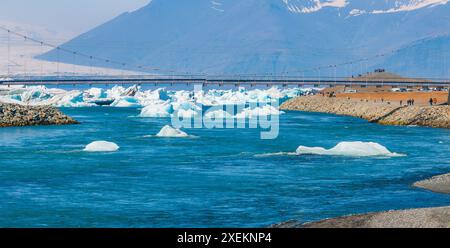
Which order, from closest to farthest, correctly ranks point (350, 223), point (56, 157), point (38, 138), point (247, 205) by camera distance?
point (350, 223)
point (247, 205)
point (56, 157)
point (38, 138)

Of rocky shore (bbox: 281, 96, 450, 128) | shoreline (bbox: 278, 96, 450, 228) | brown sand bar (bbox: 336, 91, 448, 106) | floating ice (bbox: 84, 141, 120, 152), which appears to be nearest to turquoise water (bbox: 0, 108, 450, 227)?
floating ice (bbox: 84, 141, 120, 152)

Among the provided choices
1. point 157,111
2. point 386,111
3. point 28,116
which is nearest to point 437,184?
point 28,116

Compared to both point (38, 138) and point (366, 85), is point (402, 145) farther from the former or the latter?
point (366, 85)

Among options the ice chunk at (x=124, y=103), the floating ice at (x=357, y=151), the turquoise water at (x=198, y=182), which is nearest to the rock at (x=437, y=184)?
the turquoise water at (x=198, y=182)

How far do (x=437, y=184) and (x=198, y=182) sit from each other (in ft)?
25.9

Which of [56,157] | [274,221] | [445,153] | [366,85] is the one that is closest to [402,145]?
[445,153]

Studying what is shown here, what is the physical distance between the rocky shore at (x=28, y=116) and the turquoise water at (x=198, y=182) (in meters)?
16.0

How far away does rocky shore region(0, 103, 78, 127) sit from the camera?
68.0 metres

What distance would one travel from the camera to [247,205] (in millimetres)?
25328

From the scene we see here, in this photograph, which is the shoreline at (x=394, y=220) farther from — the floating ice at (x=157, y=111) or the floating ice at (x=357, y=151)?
the floating ice at (x=157, y=111)

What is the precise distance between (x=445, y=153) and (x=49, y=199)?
23494 millimetres

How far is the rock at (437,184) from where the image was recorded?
91.9 ft

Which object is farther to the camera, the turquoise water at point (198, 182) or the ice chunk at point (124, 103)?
the ice chunk at point (124, 103)

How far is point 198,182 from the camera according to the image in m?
31.1
